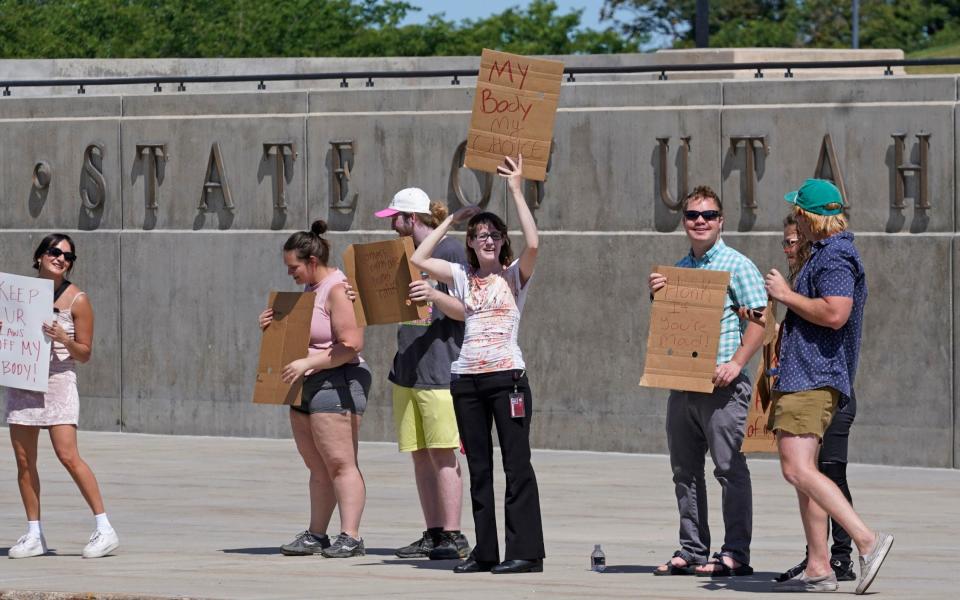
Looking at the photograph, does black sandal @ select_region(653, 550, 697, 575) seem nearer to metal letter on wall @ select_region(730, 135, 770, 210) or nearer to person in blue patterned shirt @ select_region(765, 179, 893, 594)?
person in blue patterned shirt @ select_region(765, 179, 893, 594)

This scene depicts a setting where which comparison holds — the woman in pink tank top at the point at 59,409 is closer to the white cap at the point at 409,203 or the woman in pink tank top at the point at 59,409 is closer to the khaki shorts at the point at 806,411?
the white cap at the point at 409,203

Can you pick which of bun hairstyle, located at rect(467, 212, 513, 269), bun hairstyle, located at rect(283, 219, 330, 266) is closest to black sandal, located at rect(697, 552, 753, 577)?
bun hairstyle, located at rect(467, 212, 513, 269)

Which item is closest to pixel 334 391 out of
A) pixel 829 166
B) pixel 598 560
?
pixel 598 560

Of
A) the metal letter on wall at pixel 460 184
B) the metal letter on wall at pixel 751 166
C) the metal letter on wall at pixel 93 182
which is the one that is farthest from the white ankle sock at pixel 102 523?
the metal letter on wall at pixel 93 182

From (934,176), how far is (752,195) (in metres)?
1.37

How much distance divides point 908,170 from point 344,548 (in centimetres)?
607

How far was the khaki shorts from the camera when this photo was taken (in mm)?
8250

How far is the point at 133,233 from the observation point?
17.4 m

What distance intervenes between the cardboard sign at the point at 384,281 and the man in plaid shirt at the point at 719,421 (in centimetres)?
139

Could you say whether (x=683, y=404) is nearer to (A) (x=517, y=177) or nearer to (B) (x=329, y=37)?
(A) (x=517, y=177)

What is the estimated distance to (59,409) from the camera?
10297 mm

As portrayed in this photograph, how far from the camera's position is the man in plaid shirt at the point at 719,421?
350 inches

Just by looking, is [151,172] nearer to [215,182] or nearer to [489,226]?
[215,182]

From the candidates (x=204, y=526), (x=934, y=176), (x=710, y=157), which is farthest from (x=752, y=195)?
(x=204, y=526)
